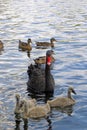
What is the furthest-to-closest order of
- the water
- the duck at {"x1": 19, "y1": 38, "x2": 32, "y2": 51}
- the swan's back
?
1. the duck at {"x1": 19, "y1": 38, "x2": 32, "y2": 51}
2. the swan's back
3. the water

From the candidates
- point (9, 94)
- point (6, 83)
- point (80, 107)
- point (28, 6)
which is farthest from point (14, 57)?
point (28, 6)

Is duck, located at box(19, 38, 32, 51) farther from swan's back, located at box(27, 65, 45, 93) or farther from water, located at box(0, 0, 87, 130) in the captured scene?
swan's back, located at box(27, 65, 45, 93)

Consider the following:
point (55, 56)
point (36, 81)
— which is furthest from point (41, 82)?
point (55, 56)

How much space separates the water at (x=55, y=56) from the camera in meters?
13.8

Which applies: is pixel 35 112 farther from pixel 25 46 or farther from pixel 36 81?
pixel 25 46

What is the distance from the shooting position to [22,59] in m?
22.5

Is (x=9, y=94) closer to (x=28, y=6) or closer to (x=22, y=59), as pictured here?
(x=22, y=59)

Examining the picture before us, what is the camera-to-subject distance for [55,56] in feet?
75.8

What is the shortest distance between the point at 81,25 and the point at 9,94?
1783cm

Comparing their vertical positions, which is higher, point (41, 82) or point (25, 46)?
point (25, 46)

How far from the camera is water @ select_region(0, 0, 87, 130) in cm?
1380

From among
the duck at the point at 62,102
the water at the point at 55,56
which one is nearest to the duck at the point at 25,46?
the water at the point at 55,56

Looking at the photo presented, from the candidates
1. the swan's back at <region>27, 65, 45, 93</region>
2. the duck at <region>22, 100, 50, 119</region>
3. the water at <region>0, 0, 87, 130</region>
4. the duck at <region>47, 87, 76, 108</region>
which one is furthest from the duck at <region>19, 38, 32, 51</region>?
the duck at <region>22, 100, 50, 119</region>

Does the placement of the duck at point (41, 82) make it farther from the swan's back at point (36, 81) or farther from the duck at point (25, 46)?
the duck at point (25, 46)
